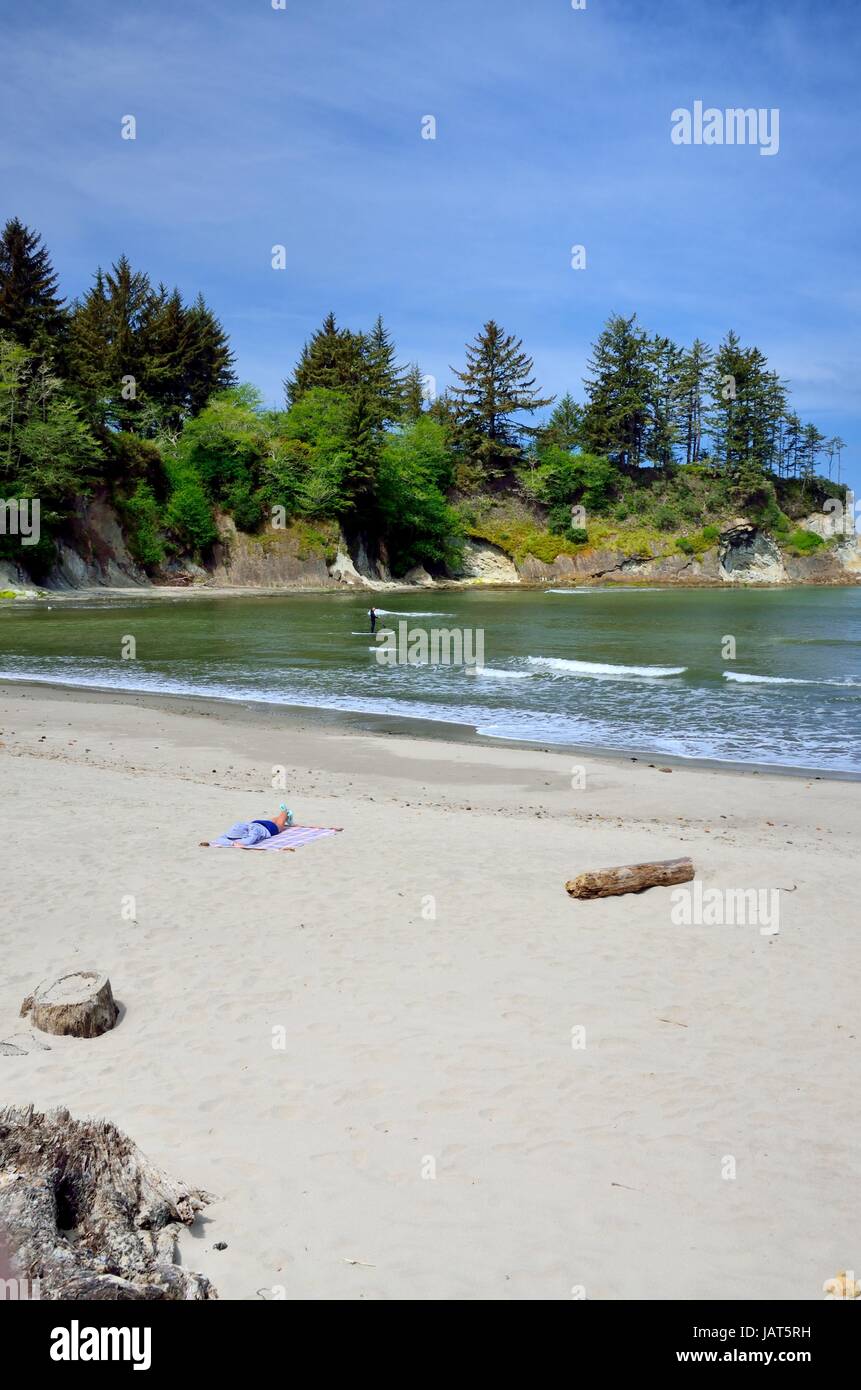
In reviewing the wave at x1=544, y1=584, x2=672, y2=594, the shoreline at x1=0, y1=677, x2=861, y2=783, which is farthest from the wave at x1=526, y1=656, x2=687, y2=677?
the wave at x1=544, y1=584, x2=672, y2=594

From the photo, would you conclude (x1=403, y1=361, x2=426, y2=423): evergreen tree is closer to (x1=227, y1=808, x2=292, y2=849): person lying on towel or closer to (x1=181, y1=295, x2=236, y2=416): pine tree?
(x1=181, y1=295, x2=236, y2=416): pine tree

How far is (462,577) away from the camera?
96812mm

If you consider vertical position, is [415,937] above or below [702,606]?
below

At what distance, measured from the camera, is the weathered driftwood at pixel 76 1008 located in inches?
225

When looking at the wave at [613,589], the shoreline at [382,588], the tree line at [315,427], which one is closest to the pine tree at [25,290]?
the tree line at [315,427]

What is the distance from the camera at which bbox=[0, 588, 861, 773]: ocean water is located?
64.2 ft

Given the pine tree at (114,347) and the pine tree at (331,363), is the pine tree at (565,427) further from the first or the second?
the pine tree at (114,347)

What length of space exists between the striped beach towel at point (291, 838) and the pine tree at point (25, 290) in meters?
73.4

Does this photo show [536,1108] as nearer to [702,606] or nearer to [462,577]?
[702,606]

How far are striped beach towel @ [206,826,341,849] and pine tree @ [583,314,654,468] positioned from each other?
346 ft

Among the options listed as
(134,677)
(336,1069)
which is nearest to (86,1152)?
(336,1069)

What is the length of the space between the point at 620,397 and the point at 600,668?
89.7 meters
